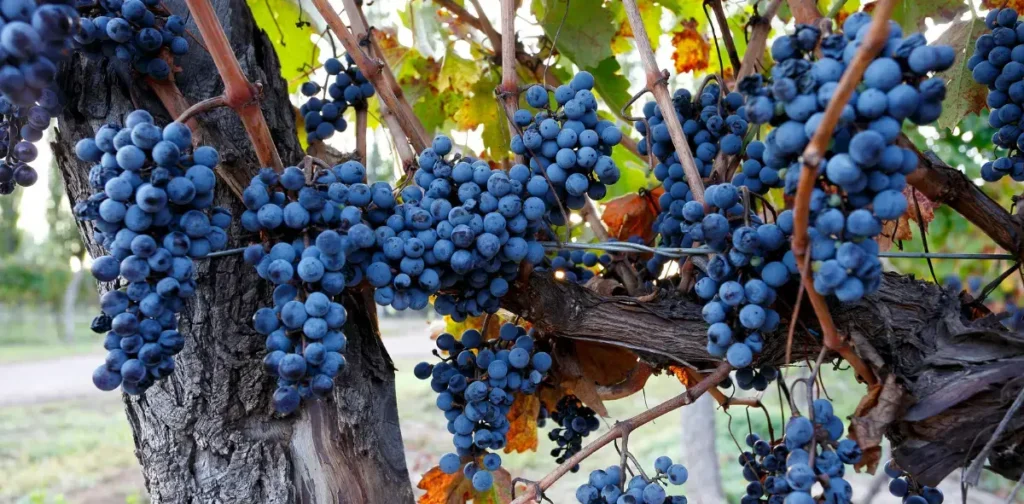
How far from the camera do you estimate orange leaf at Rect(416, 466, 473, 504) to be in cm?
116

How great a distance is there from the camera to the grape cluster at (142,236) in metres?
0.68

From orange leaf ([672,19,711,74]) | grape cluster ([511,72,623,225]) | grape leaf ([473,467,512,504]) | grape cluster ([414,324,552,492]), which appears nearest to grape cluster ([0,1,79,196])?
grape cluster ([511,72,623,225])

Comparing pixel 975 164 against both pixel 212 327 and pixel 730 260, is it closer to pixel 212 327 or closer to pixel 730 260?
pixel 730 260

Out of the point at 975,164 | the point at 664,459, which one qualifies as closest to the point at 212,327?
the point at 664,459

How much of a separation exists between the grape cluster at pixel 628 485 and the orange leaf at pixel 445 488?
0.87 ft

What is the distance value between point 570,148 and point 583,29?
542 millimetres

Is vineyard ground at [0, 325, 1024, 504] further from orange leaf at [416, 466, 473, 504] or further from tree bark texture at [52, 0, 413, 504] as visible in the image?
tree bark texture at [52, 0, 413, 504]

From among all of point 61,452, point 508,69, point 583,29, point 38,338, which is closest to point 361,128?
point 508,69

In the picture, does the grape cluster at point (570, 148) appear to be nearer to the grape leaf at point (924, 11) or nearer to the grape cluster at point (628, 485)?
the grape cluster at point (628, 485)

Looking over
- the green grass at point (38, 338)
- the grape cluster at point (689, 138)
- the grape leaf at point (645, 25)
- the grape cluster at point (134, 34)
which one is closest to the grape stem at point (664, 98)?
the grape cluster at point (689, 138)

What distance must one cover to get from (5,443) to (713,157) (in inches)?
312

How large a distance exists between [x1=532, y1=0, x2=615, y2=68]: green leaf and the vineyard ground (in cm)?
308

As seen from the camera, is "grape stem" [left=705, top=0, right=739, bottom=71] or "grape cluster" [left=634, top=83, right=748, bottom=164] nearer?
"grape cluster" [left=634, top=83, right=748, bottom=164]

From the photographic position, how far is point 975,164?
14.3 ft
